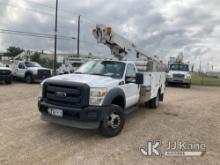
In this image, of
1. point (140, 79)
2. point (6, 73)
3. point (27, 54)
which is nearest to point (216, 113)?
point (140, 79)

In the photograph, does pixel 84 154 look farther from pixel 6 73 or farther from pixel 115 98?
pixel 6 73

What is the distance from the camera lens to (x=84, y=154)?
14.2ft

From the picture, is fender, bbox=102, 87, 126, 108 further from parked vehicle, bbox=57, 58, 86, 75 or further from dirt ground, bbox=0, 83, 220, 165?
parked vehicle, bbox=57, 58, 86, 75

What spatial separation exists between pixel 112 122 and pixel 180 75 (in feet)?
56.8

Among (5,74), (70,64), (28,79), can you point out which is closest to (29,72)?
(28,79)

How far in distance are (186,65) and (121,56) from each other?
14962 mm

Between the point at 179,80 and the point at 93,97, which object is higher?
the point at 93,97

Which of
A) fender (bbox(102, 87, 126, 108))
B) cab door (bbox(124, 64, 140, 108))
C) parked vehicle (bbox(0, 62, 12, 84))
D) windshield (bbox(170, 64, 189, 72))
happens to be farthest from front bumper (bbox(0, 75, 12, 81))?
windshield (bbox(170, 64, 189, 72))

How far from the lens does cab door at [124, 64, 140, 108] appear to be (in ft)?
20.5

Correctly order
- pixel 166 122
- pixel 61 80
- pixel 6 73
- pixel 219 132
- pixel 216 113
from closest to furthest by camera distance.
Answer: pixel 61 80 < pixel 219 132 < pixel 166 122 < pixel 216 113 < pixel 6 73

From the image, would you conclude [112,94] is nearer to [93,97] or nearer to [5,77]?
[93,97]

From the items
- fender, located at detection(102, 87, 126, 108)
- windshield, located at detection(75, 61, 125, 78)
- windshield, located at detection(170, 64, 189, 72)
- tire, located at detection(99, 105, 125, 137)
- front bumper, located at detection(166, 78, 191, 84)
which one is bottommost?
tire, located at detection(99, 105, 125, 137)

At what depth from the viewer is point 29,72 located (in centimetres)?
1820

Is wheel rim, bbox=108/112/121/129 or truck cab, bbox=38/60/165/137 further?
wheel rim, bbox=108/112/121/129
